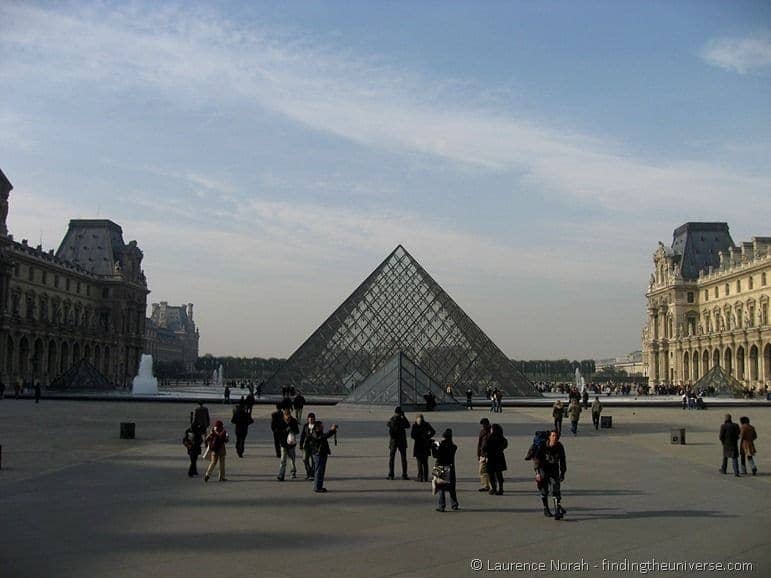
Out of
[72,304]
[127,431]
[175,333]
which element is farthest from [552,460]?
[175,333]

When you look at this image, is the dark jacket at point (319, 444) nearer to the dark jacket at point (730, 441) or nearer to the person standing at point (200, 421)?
the person standing at point (200, 421)

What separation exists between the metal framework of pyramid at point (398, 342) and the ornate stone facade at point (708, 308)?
29369 millimetres

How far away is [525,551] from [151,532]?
3.05 meters

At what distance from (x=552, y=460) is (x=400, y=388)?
1946 centimetres

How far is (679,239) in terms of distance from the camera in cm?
8062

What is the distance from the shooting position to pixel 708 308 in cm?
7138

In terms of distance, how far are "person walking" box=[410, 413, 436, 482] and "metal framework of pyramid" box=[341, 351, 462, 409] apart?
1688 centimetres

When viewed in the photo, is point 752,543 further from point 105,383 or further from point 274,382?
point 105,383

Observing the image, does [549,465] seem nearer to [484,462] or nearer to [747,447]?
[484,462]

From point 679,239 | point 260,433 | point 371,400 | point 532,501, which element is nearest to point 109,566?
point 532,501

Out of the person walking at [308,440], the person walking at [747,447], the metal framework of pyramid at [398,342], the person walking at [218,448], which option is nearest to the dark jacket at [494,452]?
the person walking at [308,440]

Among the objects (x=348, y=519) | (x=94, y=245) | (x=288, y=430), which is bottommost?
(x=348, y=519)

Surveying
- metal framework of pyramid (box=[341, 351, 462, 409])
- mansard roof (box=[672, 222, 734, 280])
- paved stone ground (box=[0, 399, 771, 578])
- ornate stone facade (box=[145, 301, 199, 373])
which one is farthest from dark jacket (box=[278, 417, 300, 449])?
ornate stone facade (box=[145, 301, 199, 373])

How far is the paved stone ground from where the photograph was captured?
219 inches
